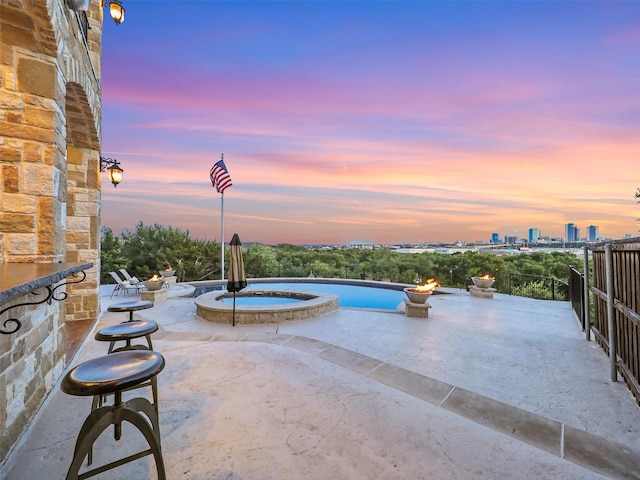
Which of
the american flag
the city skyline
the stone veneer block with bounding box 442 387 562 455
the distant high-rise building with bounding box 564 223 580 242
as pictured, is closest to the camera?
the stone veneer block with bounding box 442 387 562 455

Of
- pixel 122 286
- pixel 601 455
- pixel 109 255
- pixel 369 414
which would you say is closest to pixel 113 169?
pixel 122 286

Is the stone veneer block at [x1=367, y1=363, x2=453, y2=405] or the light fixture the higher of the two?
the light fixture

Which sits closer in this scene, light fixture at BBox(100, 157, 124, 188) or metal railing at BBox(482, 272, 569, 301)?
light fixture at BBox(100, 157, 124, 188)

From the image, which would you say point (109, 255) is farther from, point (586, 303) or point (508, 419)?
point (586, 303)

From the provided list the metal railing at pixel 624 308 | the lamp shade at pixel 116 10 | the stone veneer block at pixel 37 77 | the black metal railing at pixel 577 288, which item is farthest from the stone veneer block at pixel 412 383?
the lamp shade at pixel 116 10

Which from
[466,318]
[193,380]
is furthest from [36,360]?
[466,318]

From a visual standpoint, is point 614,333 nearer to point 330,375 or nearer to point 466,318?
point 466,318

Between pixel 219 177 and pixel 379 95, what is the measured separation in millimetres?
7393

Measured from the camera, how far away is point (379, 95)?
10734mm

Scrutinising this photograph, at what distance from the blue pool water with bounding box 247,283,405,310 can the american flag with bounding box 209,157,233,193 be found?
4.53 metres

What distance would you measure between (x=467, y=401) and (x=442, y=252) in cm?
1914

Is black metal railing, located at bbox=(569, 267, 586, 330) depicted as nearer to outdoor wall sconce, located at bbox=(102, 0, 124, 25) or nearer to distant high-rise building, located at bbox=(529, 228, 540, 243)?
outdoor wall sconce, located at bbox=(102, 0, 124, 25)

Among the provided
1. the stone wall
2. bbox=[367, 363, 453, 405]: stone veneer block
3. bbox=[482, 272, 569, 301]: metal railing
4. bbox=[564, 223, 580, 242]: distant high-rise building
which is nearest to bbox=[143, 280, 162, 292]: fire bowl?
the stone wall

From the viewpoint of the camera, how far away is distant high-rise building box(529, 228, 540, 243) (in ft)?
78.7
